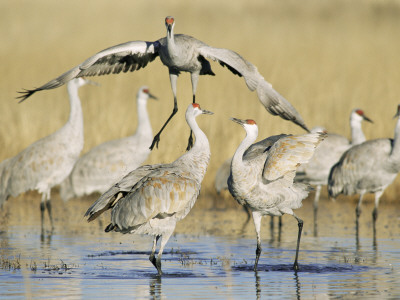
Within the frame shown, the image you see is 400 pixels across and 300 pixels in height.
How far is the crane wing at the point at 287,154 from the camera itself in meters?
6.84

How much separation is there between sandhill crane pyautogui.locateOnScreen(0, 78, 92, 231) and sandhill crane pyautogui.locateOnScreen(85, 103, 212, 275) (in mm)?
3619

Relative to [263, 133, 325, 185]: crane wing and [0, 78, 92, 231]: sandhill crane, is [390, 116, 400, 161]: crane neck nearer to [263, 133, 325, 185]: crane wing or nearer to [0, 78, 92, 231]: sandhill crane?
[263, 133, 325, 185]: crane wing

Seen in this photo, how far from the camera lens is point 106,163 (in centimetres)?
1104

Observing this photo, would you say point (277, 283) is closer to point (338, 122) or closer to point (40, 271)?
point (40, 271)

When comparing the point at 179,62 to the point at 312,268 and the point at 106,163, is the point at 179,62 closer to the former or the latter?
the point at 312,268

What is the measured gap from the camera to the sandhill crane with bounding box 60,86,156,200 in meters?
10.9

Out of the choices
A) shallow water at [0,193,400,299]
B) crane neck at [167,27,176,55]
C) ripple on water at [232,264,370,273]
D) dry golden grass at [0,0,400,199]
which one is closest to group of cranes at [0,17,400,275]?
crane neck at [167,27,176,55]

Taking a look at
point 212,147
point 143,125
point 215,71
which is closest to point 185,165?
point 143,125

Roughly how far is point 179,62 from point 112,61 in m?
Result: 0.78

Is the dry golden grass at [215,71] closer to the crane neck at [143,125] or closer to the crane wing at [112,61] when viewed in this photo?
the crane neck at [143,125]

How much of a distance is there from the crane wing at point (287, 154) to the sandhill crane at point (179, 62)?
16 cm

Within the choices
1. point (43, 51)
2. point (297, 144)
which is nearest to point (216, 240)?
point (297, 144)

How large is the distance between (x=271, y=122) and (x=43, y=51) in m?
10.9

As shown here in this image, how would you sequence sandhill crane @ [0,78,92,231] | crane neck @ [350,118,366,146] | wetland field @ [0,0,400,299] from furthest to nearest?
crane neck @ [350,118,366,146] → sandhill crane @ [0,78,92,231] → wetland field @ [0,0,400,299]
